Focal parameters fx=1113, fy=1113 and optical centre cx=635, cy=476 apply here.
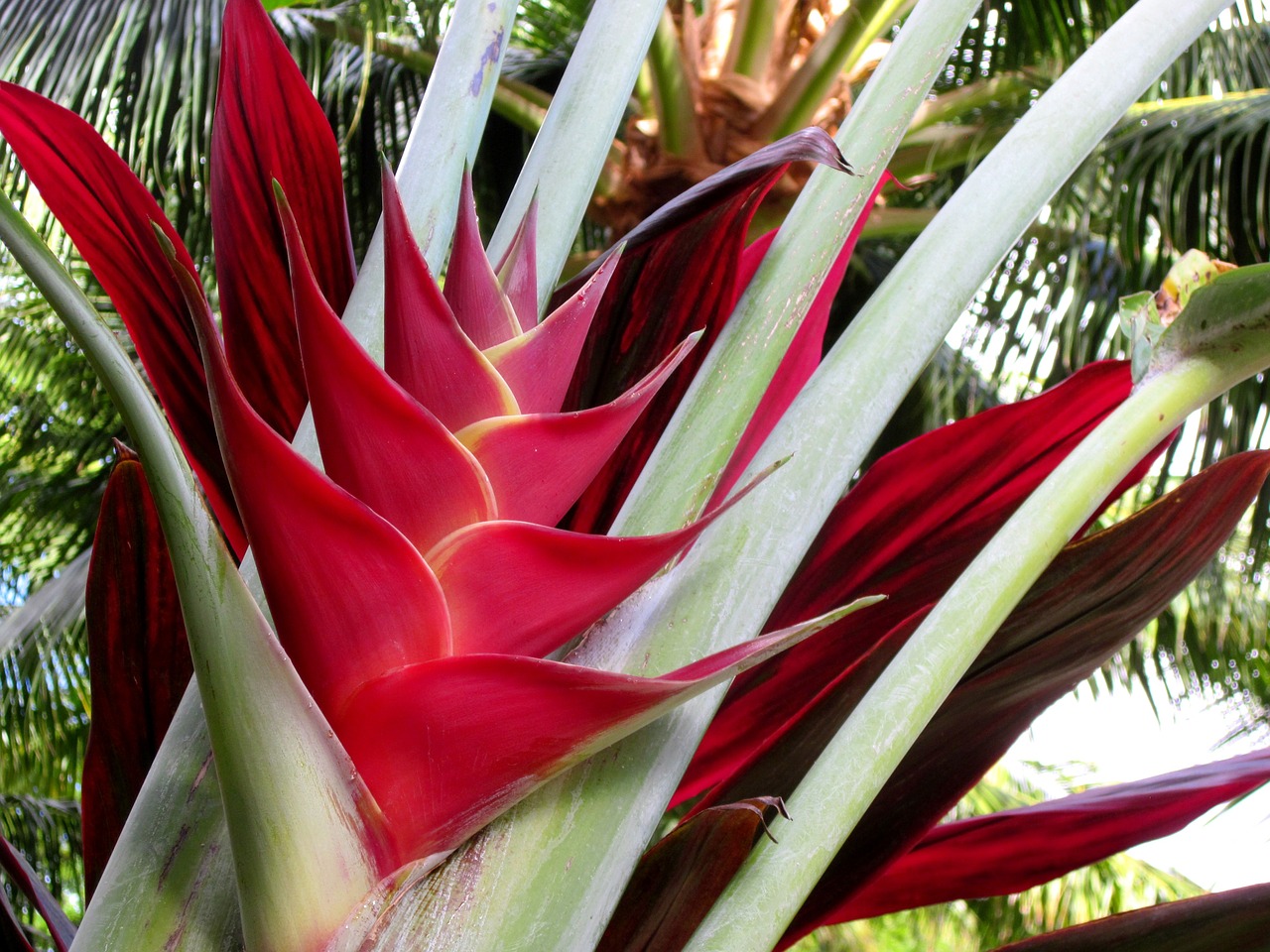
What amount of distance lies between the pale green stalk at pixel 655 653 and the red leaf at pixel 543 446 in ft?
0.06

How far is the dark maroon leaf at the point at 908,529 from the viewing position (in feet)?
0.99

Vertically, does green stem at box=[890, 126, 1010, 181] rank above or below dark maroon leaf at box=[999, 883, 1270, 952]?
above

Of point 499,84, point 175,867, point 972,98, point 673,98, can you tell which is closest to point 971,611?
point 175,867

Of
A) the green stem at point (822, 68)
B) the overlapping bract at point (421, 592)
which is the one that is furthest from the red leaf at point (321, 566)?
the green stem at point (822, 68)

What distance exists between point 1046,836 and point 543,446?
0.60 ft

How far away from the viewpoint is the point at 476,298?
26 centimetres

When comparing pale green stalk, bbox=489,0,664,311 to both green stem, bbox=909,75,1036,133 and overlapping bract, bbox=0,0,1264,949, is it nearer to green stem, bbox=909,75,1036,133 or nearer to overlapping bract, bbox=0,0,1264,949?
overlapping bract, bbox=0,0,1264,949

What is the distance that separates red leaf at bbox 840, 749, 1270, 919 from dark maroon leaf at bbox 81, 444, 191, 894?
0.19m

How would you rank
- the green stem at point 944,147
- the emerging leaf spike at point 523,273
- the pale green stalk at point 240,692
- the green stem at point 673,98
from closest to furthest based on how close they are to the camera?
the pale green stalk at point 240,692
the emerging leaf spike at point 523,273
the green stem at point 673,98
the green stem at point 944,147

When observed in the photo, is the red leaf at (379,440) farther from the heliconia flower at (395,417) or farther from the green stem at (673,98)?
the green stem at (673,98)

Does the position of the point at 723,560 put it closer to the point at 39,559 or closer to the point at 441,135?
the point at 441,135

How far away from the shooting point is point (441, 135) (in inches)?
12.3

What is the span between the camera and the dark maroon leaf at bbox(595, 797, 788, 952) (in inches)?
8.7

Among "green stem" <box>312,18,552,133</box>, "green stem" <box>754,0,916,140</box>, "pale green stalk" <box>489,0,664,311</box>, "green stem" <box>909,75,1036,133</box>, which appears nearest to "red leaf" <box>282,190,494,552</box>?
"pale green stalk" <box>489,0,664,311</box>
